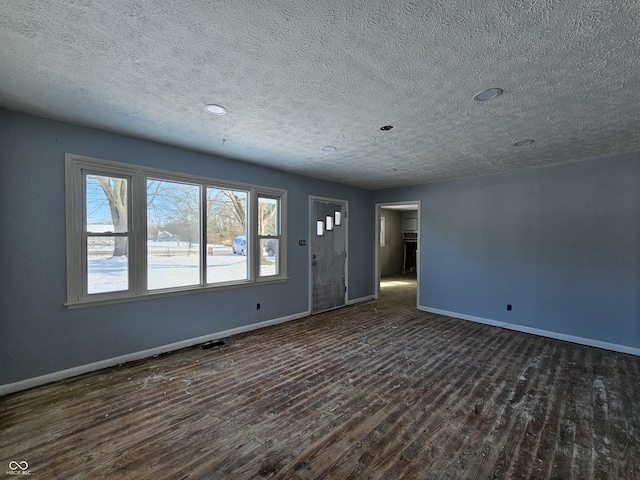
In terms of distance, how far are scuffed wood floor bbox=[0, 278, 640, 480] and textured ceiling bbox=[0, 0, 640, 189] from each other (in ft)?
8.41

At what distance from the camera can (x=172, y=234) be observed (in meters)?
3.53

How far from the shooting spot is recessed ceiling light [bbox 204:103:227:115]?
7.79 ft

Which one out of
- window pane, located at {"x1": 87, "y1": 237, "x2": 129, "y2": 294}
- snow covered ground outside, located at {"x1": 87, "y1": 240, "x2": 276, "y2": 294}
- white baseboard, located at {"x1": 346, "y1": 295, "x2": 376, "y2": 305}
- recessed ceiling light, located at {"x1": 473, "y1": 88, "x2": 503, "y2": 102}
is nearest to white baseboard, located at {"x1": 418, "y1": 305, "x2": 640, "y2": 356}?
white baseboard, located at {"x1": 346, "y1": 295, "x2": 376, "y2": 305}

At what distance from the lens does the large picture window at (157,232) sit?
2893 mm

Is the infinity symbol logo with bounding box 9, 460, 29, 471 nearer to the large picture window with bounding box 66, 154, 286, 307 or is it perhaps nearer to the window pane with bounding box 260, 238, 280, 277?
the large picture window with bounding box 66, 154, 286, 307

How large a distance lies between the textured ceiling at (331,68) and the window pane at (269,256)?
188 cm

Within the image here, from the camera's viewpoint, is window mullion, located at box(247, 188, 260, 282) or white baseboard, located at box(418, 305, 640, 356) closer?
white baseboard, located at box(418, 305, 640, 356)

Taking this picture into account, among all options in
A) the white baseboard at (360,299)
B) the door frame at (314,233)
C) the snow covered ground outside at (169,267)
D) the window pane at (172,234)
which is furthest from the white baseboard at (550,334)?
the window pane at (172,234)

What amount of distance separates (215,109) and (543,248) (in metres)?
4.92

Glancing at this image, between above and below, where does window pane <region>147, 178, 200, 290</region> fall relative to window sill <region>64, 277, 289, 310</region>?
above

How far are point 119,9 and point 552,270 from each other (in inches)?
219

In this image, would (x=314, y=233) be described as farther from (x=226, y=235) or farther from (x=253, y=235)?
(x=226, y=235)

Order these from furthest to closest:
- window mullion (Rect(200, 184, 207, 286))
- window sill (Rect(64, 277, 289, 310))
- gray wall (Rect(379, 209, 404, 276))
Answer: gray wall (Rect(379, 209, 404, 276)) < window mullion (Rect(200, 184, 207, 286)) < window sill (Rect(64, 277, 289, 310))

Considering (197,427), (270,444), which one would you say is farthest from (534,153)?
(197,427)
